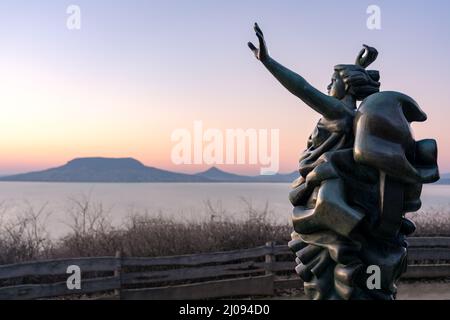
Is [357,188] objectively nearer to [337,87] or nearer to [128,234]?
[337,87]

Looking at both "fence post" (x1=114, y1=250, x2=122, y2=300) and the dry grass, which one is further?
the dry grass

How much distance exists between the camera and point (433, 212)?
13414mm

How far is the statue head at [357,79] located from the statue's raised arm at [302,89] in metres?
0.29

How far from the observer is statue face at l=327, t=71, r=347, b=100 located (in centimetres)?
477

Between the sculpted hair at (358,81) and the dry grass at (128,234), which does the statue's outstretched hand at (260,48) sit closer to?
the sculpted hair at (358,81)

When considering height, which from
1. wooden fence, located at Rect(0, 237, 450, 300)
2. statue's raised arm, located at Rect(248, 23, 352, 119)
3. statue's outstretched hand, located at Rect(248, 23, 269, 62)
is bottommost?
wooden fence, located at Rect(0, 237, 450, 300)

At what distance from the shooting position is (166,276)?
8867 millimetres

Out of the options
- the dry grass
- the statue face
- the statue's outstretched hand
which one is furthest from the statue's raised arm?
the dry grass

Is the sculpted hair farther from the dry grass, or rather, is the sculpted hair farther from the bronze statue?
the dry grass

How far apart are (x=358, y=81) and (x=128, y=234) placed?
276 inches

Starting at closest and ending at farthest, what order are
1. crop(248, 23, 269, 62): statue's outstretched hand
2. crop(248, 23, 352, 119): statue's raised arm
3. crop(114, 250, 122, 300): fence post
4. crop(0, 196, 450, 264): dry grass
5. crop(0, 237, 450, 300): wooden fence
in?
1. crop(248, 23, 269, 62): statue's outstretched hand
2. crop(248, 23, 352, 119): statue's raised arm
3. crop(0, 237, 450, 300): wooden fence
4. crop(114, 250, 122, 300): fence post
5. crop(0, 196, 450, 264): dry grass

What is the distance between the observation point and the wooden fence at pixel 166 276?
304 inches

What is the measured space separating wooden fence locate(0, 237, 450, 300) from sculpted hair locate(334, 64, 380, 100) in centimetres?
529

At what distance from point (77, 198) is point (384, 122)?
8598mm
